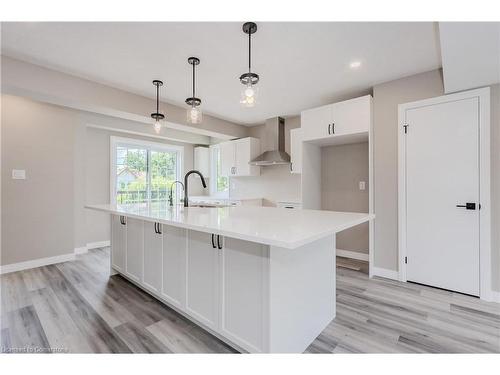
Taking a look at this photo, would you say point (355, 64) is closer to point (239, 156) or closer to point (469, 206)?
point (469, 206)

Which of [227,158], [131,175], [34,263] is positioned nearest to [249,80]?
[227,158]

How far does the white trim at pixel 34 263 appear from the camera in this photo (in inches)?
125

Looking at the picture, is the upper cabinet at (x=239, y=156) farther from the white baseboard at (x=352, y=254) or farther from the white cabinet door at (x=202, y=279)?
the white cabinet door at (x=202, y=279)

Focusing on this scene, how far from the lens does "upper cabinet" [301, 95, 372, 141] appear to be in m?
3.05

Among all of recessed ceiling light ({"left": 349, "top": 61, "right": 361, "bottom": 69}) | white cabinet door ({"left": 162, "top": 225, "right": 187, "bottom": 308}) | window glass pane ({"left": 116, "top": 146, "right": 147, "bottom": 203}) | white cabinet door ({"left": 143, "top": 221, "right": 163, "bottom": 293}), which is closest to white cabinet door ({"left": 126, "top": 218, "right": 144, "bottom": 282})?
white cabinet door ({"left": 143, "top": 221, "right": 163, "bottom": 293})

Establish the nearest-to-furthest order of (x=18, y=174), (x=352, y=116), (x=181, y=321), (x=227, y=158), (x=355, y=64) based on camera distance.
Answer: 1. (x=181, y=321)
2. (x=355, y=64)
3. (x=352, y=116)
4. (x=18, y=174)
5. (x=227, y=158)

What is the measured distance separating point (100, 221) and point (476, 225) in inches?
217

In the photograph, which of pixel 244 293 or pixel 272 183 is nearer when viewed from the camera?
pixel 244 293

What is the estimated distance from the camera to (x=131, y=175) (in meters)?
4.97

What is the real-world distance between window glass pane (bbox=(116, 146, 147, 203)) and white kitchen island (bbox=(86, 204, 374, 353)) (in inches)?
115

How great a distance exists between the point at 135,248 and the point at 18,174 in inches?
87.1

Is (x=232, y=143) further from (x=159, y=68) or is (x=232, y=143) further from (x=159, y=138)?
(x=159, y=68)

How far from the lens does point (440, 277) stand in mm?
2658

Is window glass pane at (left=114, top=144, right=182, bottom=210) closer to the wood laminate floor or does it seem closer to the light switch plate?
the light switch plate
